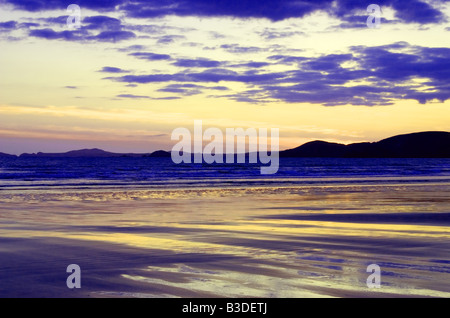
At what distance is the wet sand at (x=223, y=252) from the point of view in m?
6.48

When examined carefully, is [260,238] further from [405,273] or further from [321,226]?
[405,273]

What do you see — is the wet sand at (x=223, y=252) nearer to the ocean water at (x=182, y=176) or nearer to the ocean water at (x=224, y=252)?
the ocean water at (x=224, y=252)

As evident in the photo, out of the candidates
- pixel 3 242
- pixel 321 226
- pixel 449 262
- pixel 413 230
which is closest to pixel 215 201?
pixel 321 226

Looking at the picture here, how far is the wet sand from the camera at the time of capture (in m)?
6.48

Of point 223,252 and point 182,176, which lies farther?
point 182,176

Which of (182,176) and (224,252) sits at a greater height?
(182,176)

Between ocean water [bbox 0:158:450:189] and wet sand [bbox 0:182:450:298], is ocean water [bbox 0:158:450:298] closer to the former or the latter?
wet sand [bbox 0:182:450:298]

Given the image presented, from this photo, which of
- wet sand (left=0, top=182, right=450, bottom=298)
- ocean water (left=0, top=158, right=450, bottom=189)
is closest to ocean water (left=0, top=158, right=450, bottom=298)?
wet sand (left=0, top=182, right=450, bottom=298)

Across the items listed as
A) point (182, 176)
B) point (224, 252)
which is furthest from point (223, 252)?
point (182, 176)

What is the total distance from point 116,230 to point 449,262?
23.2 ft

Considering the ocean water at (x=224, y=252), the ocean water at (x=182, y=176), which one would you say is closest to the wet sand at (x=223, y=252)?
the ocean water at (x=224, y=252)

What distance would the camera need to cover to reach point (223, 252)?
29.3ft

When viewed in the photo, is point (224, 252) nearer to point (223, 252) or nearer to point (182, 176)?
point (223, 252)

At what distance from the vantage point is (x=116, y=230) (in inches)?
466
